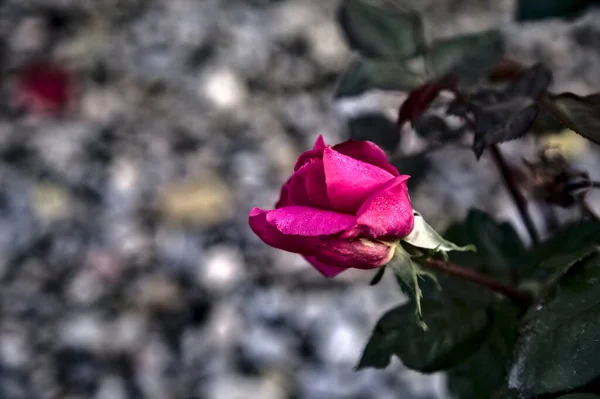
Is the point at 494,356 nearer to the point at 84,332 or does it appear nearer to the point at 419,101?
the point at 419,101

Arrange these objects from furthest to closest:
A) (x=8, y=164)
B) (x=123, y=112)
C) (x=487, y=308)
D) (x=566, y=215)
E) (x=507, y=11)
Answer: (x=507, y=11) < (x=123, y=112) < (x=8, y=164) < (x=566, y=215) < (x=487, y=308)

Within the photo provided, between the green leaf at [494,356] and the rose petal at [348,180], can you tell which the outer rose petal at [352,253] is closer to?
the rose petal at [348,180]

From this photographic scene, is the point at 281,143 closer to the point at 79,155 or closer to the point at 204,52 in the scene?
the point at 204,52

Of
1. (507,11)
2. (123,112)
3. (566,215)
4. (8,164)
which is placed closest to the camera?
(566,215)

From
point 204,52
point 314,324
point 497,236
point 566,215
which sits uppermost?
point 497,236

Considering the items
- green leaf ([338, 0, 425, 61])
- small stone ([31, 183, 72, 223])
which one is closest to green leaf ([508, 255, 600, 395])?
green leaf ([338, 0, 425, 61])

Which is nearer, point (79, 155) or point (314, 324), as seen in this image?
point (314, 324)

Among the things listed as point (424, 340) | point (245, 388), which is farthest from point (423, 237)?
point (245, 388)

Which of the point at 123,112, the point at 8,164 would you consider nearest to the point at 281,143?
the point at 123,112
